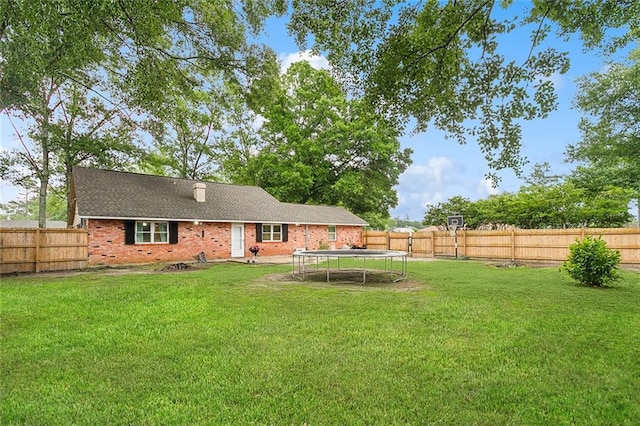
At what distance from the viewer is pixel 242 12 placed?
10.5 metres

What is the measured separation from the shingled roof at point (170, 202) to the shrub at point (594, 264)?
15.4m

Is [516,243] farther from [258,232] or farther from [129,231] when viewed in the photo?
[129,231]

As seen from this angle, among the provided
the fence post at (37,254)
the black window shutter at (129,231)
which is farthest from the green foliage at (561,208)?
the fence post at (37,254)

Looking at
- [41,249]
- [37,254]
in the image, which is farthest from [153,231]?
[37,254]

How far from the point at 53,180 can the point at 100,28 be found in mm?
23188

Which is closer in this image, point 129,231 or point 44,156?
point 129,231

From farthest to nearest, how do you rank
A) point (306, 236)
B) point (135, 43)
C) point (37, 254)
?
point (306, 236) < point (37, 254) < point (135, 43)

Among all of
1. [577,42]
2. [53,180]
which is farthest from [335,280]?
[53,180]

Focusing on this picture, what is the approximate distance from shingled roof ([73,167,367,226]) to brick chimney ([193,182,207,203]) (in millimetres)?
238

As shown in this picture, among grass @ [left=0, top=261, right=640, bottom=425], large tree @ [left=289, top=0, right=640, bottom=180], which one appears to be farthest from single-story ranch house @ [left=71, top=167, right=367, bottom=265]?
large tree @ [left=289, top=0, right=640, bottom=180]

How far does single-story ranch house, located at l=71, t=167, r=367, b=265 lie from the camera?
15.8 metres

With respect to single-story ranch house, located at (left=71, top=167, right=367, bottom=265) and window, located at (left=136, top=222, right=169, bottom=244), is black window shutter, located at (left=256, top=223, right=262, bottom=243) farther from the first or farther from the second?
window, located at (left=136, top=222, right=169, bottom=244)

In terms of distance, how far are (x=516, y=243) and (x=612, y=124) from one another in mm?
11519

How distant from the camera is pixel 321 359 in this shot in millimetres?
4012
